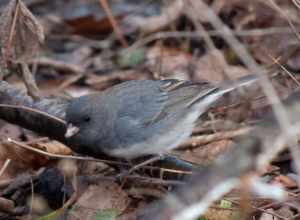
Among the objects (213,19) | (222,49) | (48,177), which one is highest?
(213,19)

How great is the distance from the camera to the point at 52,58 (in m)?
4.73

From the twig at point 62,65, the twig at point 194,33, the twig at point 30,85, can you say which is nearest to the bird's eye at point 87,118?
the twig at point 30,85

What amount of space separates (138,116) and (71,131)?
1.13 feet

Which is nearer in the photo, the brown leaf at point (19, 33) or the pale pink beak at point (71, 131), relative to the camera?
the pale pink beak at point (71, 131)

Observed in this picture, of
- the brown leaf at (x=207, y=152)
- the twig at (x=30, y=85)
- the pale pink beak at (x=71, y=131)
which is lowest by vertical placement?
the brown leaf at (x=207, y=152)

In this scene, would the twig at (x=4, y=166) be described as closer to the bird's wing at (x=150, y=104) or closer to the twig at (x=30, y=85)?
the twig at (x=30, y=85)

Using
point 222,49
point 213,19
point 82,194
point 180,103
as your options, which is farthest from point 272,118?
point 222,49

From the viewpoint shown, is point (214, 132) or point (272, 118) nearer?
point (272, 118)

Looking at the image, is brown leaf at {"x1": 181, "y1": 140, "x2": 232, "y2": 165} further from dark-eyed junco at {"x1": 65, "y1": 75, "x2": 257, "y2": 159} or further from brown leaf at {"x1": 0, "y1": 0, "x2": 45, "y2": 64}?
brown leaf at {"x1": 0, "y1": 0, "x2": 45, "y2": 64}

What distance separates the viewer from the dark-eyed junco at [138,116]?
9.53ft

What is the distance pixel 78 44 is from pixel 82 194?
2344 millimetres

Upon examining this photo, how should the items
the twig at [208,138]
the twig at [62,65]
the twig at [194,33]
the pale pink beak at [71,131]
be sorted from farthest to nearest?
the twig at [62,65]
the twig at [194,33]
the twig at [208,138]
the pale pink beak at [71,131]

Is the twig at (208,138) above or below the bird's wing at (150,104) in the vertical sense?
below

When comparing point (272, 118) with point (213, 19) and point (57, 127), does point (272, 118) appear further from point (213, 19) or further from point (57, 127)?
point (57, 127)
